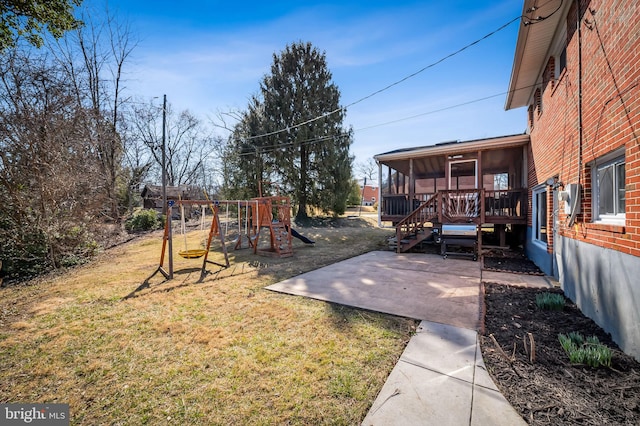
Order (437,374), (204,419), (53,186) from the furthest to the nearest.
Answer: (53,186) < (437,374) < (204,419)

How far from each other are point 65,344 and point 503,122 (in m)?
19.0

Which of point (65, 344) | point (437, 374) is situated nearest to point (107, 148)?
point (65, 344)

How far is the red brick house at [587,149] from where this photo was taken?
2533 mm

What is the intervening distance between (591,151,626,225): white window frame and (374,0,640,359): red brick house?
0.05ft

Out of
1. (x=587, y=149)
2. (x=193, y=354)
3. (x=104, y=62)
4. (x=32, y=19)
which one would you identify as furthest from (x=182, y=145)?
(x=587, y=149)

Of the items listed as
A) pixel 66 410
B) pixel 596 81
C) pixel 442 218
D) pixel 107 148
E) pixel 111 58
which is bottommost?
pixel 66 410

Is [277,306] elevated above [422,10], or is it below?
below

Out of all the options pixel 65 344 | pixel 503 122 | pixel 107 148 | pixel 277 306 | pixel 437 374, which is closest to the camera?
pixel 437 374

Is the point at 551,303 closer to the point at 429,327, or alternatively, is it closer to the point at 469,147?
the point at 429,327

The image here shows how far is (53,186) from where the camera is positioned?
6207 millimetres

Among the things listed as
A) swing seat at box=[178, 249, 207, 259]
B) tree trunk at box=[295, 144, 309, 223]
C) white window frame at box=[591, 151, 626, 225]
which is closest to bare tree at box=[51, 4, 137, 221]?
swing seat at box=[178, 249, 207, 259]

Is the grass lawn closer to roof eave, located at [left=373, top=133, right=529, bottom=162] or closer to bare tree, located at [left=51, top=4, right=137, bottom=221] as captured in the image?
roof eave, located at [left=373, top=133, right=529, bottom=162]

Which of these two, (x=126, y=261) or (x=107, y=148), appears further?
(x=107, y=148)

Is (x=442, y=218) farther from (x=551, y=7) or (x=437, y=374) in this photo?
(x=437, y=374)
